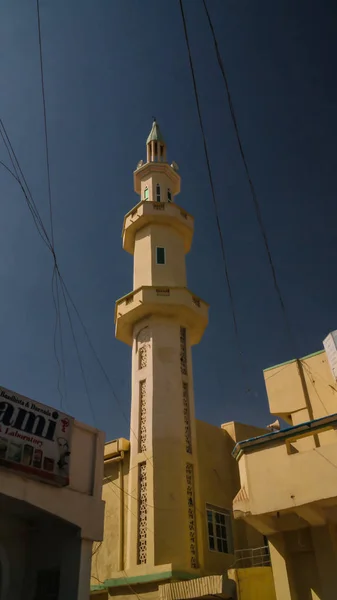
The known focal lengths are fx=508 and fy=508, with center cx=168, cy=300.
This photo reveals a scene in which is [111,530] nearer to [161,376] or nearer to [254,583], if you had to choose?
[161,376]

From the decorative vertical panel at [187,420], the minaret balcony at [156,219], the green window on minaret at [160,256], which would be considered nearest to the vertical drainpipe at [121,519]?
the decorative vertical panel at [187,420]

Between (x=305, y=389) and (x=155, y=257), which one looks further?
(x=155, y=257)

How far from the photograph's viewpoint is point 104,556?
18406 mm

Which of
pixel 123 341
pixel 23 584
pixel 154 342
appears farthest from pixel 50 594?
pixel 123 341

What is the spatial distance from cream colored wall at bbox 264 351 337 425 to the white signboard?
9.34m

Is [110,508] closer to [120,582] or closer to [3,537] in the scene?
[120,582]

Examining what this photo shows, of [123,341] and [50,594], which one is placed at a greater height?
[123,341]

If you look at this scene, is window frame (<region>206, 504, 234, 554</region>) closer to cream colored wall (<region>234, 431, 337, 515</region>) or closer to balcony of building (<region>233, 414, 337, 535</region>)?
balcony of building (<region>233, 414, 337, 535</region>)

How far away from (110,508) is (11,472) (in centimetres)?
1014

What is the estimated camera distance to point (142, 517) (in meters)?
16.7

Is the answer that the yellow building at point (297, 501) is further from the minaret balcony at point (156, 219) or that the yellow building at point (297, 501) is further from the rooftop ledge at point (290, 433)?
the minaret balcony at point (156, 219)

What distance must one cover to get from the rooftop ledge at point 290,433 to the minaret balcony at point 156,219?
1310cm

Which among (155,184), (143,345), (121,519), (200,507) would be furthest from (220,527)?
(155,184)

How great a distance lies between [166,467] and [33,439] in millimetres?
7696
